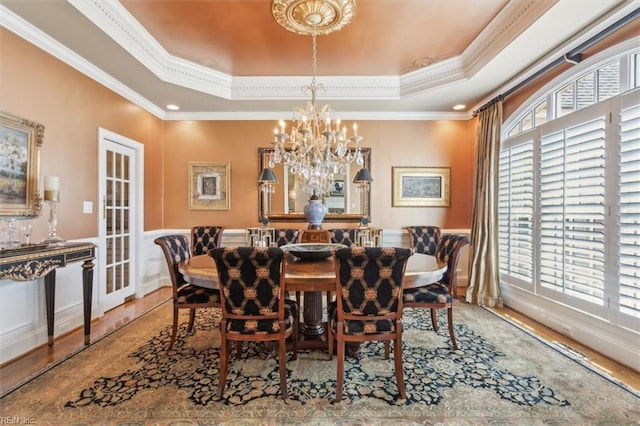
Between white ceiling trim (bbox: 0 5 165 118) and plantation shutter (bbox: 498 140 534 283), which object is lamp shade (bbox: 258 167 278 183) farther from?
plantation shutter (bbox: 498 140 534 283)

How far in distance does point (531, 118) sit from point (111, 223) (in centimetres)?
529

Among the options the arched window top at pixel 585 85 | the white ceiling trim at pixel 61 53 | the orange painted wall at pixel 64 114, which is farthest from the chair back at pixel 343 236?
the white ceiling trim at pixel 61 53

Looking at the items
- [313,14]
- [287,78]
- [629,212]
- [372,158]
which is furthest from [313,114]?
[629,212]

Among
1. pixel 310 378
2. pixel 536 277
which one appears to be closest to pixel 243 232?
pixel 310 378

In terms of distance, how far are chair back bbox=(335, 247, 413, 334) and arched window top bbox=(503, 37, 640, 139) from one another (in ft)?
7.83

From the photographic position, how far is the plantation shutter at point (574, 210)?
8.39 feet

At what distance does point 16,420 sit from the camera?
67.9 inches

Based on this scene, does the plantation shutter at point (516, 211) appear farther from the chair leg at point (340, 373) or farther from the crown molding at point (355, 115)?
the chair leg at point (340, 373)

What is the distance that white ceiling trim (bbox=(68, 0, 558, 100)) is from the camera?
2.53 metres

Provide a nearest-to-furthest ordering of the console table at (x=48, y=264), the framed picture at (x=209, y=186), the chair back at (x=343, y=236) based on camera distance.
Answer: the console table at (x=48, y=264) → the chair back at (x=343, y=236) → the framed picture at (x=209, y=186)

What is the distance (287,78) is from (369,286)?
10.6 ft

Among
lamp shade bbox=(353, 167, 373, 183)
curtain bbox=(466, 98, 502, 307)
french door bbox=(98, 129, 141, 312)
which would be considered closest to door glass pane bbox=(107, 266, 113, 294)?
french door bbox=(98, 129, 141, 312)

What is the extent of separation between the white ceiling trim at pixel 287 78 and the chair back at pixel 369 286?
2340mm

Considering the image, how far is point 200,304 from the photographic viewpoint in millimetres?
2525
